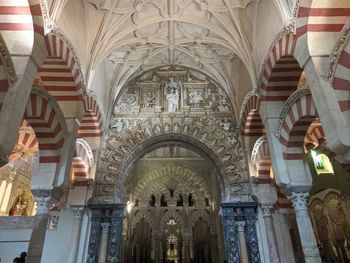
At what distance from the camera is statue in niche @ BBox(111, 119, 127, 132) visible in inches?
Result: 369

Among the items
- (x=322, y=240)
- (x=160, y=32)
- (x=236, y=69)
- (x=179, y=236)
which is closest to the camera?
(x=160, y=32)

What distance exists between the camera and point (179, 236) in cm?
1409

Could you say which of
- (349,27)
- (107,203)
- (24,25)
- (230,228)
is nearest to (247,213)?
(230,228)

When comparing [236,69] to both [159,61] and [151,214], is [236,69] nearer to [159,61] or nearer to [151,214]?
[159,61]

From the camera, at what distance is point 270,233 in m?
7.53

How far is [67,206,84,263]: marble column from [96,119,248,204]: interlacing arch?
75 centimetres

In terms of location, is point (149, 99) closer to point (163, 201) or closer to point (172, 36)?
point (172, 36)

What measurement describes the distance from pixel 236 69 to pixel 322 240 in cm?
771

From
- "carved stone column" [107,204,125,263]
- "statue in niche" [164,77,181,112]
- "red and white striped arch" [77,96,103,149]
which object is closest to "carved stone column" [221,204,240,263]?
"carved stone column" [107,204,125,263]

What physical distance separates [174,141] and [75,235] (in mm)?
4151

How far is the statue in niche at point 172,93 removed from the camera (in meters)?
9.74

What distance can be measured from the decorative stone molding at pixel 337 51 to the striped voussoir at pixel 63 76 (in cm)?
498

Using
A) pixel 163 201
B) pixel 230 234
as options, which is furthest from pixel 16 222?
pixel 163 201

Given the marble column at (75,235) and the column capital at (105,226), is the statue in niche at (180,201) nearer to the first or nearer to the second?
the column capital at (105,226)
